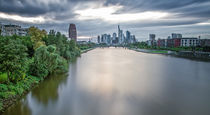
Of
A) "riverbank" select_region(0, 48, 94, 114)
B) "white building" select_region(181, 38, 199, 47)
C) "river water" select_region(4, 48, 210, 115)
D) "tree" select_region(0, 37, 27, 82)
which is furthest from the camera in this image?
"white building" select_region(181, 38, 199, 47)

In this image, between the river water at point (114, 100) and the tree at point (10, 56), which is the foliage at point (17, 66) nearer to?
the tree at point (10, 56)

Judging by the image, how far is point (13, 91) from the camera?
798 cm

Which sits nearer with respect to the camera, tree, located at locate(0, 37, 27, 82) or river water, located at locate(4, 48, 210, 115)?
river water, located at locate(4, 48, 210, 115)

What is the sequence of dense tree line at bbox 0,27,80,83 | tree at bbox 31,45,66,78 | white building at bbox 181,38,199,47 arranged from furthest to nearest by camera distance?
white building at bbox 181,38,199,47 → tree at bbox 31,45,66,78 → dense tree line at bbox 0,27,80,83

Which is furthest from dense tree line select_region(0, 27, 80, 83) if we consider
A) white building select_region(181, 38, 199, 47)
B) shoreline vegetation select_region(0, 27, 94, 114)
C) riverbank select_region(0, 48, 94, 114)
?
white building select_region(181, 38, 199, 47)

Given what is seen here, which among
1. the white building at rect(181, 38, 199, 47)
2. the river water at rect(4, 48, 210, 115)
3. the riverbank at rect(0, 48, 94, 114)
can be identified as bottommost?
the river water at rect(4, 48, 210, 115)

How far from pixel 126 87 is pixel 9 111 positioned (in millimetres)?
7047

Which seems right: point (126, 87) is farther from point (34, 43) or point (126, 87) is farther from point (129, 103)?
point (34, 43)

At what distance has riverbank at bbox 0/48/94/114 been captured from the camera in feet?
23.5

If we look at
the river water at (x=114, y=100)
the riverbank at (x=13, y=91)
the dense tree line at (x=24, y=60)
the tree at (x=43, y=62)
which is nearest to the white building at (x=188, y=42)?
the river water at (x=114, y=100)

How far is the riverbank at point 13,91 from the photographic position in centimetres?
715

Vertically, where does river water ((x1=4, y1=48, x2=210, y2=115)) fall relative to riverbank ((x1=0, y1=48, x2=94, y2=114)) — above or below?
below

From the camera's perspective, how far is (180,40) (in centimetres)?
5828

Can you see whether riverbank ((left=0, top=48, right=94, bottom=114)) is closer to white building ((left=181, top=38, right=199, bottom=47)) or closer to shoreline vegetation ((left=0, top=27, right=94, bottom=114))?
shoreline vegetation ((left=0, top=27, right=94, bottom=114))
